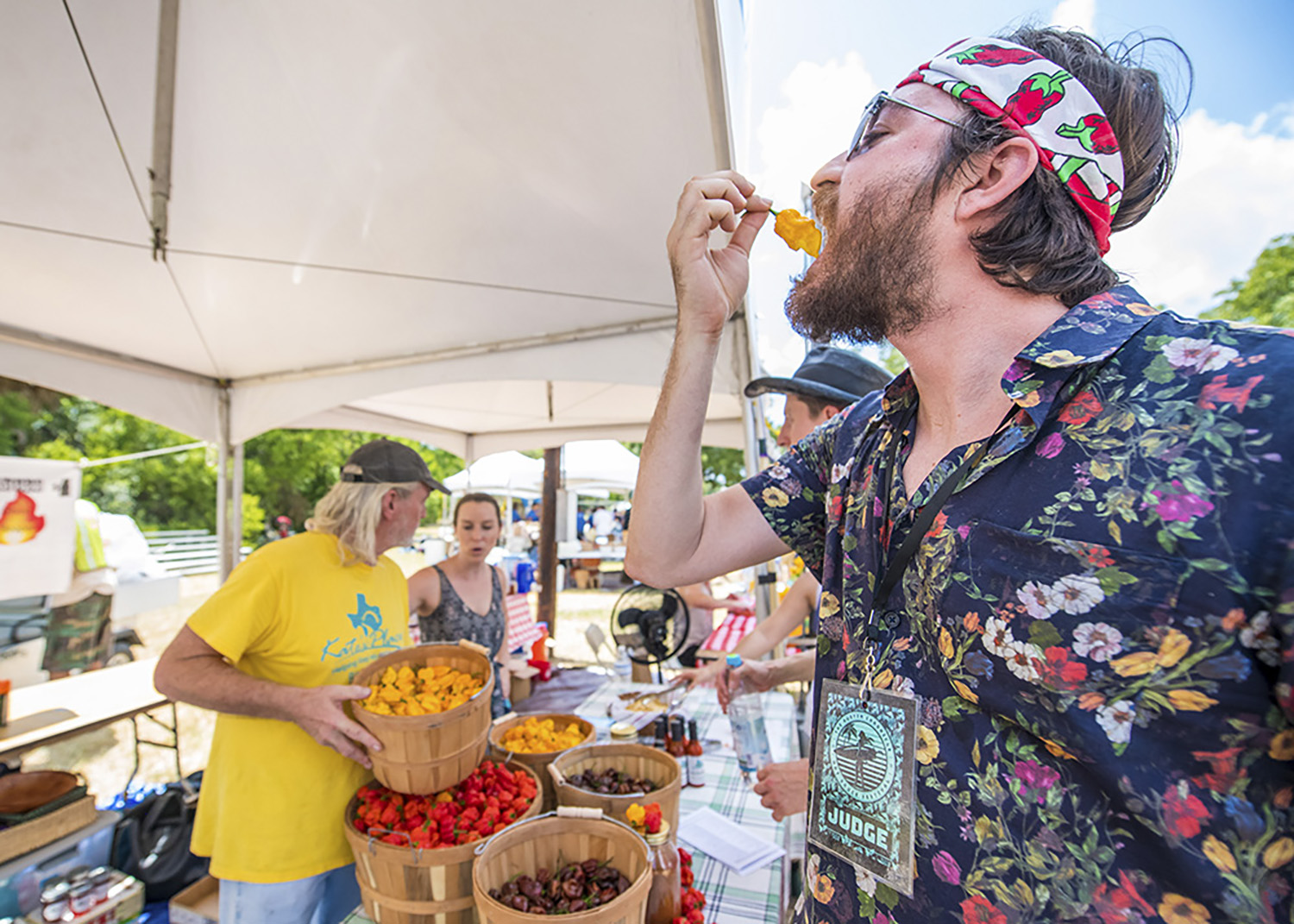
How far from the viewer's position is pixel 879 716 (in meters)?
0.86

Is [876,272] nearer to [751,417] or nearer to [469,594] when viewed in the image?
[751,417]

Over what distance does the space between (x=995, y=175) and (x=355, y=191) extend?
328cm

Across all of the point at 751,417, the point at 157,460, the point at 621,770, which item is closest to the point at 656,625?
the point at 751,417

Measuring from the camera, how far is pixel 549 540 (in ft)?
34.8

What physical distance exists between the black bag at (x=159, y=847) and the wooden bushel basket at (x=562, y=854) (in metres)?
3.14

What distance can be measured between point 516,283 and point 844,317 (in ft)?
11.0

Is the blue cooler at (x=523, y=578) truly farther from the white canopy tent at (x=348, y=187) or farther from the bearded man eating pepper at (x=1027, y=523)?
the bearded man eating pepper at (x=1027, y=523)

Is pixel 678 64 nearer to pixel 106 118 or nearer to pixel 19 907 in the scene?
pixel 106 118

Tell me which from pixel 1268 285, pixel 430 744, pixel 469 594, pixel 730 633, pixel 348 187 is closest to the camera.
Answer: pixel 430 744

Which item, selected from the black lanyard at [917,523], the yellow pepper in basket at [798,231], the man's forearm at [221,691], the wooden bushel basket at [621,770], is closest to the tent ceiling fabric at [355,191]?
the yellow pepper in basket at [798,231]

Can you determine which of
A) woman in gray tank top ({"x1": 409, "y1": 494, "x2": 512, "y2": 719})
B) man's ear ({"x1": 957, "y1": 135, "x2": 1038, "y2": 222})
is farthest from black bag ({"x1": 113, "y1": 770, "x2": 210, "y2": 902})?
man's ear ({"x1": 957, "y1": 135, "x2": 1038, "y2": 222})

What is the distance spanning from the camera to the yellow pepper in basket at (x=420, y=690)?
1982mm

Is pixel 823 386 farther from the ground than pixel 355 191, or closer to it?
closer to it

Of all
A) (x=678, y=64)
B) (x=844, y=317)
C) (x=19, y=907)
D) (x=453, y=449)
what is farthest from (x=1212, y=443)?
(x=453, y=449)
